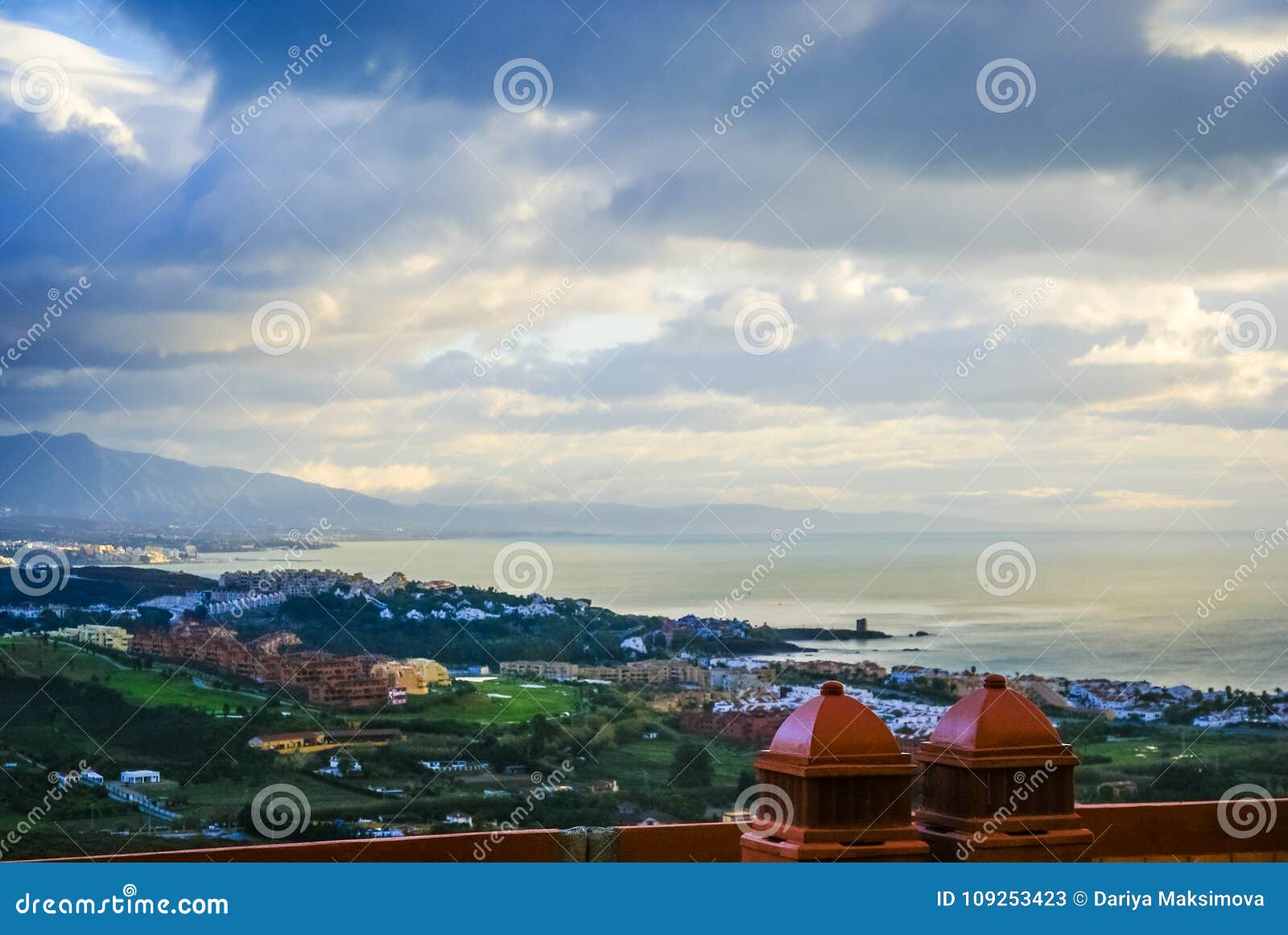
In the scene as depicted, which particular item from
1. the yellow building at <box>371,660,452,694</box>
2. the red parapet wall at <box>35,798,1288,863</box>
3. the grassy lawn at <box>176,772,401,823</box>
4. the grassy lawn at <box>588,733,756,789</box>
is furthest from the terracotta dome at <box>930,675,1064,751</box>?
the yellow building at <box>371,660,452,694</box>

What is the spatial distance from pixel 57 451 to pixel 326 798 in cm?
538

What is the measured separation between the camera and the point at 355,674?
9.70 m

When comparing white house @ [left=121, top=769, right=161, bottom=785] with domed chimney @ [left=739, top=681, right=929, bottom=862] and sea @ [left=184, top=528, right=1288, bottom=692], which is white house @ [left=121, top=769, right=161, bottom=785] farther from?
domed chimney @ [left=739, top=681, right=929, bottom=862]

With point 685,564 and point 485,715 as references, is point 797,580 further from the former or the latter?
point 485,715

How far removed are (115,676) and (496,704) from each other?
2995 millimetres

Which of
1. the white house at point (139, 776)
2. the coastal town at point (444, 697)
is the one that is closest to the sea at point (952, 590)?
the coastal town at point (444, 697)

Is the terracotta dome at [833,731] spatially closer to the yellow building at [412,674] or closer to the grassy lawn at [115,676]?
the yellow building at [412,674]

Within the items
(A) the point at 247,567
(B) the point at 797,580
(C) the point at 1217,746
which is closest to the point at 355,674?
(A) the point at 247,567

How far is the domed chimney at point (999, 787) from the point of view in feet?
10.6

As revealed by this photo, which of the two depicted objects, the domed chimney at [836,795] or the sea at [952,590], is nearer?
the domed chimney at [836,795]

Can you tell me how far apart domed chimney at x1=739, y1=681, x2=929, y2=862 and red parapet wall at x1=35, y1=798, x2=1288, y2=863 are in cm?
56

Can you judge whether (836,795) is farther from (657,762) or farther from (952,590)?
(952,590)

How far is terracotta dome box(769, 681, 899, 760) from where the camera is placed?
10.3 feet

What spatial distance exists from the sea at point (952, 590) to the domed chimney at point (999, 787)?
4894 mm
